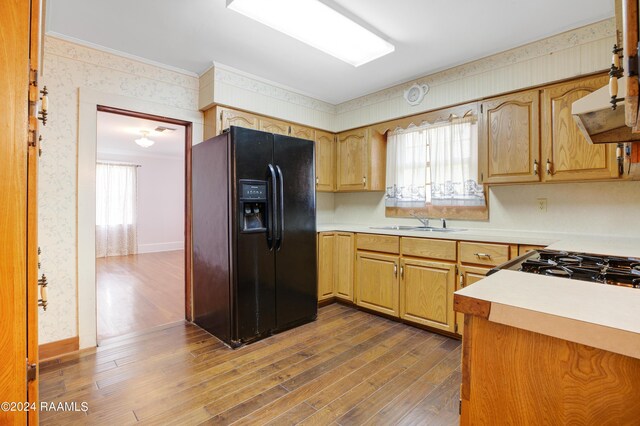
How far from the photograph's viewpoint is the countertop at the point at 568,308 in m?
0.62

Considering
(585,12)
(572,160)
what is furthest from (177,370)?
(585,12)

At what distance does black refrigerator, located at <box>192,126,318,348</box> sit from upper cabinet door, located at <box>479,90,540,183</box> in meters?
1.58

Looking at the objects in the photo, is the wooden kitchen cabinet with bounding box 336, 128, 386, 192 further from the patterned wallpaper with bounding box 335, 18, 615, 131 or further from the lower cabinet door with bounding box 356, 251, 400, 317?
the lower cabinet door with bounding box 356, 251, 400, 317

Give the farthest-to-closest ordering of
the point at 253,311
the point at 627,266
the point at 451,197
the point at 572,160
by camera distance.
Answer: the point at 451,197 → the point at 253,311 → the point at 572,160 → the point at 627,266

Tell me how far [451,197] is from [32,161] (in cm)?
315

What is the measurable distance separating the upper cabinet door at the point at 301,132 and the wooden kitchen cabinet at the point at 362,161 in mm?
460

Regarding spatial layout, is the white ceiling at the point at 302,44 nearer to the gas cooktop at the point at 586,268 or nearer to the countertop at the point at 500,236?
the countertop at the point at 500,236

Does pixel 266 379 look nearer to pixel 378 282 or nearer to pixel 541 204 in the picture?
pixel 378 282

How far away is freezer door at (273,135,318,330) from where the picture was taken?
8.81 ft

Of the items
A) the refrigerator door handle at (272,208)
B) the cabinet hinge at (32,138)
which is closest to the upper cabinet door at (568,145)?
the refrigerator door handle at (272,208)

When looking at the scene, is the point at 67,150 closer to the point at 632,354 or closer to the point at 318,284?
the point at 318,284

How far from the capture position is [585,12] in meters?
2.13

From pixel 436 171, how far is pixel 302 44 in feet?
6.00

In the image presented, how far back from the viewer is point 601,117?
1128mm
